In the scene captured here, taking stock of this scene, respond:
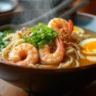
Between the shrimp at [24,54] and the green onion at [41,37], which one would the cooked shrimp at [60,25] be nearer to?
the green onion at [41,37]

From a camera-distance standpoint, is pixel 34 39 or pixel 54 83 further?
pixel 34 39

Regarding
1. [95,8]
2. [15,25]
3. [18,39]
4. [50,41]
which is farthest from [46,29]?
[95,8]

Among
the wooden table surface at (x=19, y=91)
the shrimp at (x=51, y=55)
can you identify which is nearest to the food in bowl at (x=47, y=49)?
the shrimp at (x=51, y=55)

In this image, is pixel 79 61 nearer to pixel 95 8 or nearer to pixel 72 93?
pixel 72 93

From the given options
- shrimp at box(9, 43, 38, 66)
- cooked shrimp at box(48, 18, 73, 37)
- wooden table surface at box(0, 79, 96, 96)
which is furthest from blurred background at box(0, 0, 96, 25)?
wooden table surface at box(0, 79, 96, 96)

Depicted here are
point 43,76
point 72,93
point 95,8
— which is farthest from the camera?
point 95,8

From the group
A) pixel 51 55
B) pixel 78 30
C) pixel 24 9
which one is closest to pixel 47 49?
pixel 51 55

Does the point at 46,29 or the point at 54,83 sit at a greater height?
the point at 46,29
